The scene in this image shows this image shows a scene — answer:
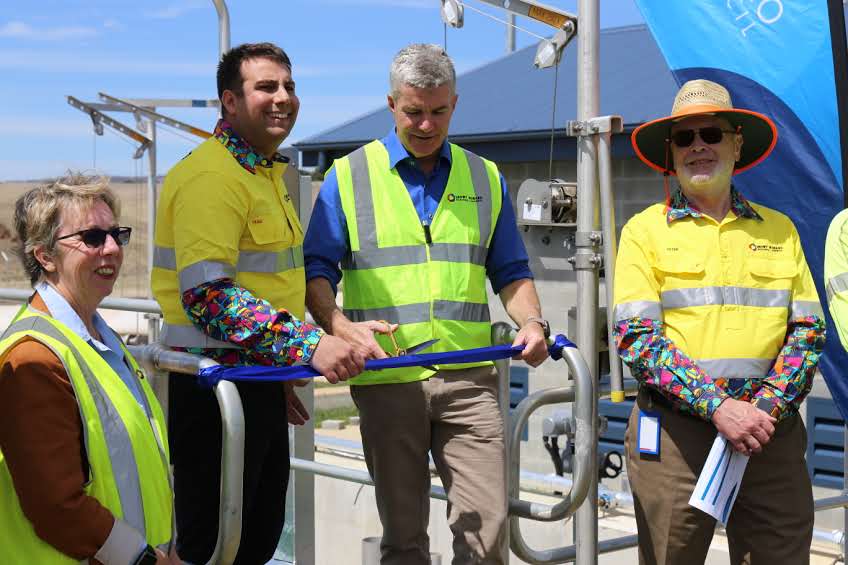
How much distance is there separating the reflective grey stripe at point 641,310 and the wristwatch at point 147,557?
5.29ft

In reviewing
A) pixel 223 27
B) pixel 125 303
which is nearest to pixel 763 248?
pixel 125 303

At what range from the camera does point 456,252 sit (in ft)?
11.3

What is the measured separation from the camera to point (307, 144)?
10.7 m

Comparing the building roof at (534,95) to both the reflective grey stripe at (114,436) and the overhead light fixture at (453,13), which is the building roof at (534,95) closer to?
the overhead light fixture at (453,13)

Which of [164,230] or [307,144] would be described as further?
[307,144]

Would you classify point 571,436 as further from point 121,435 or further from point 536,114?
point 536,114

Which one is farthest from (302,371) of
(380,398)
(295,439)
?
(295,439)

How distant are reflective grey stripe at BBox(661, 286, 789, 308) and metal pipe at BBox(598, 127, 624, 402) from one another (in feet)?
0.83

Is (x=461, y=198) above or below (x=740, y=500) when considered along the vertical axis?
above

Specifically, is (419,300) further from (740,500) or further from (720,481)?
(740,500)

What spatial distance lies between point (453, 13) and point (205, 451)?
6.78ft

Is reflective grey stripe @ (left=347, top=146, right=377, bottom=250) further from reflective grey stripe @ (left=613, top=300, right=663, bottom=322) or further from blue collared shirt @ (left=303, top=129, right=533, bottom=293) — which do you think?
reflective grey stripe @ (left=613, top=300, right=663, bottom=322)

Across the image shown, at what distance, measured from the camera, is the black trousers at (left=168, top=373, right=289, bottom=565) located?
319 centimetres

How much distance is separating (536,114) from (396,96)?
242 inches
